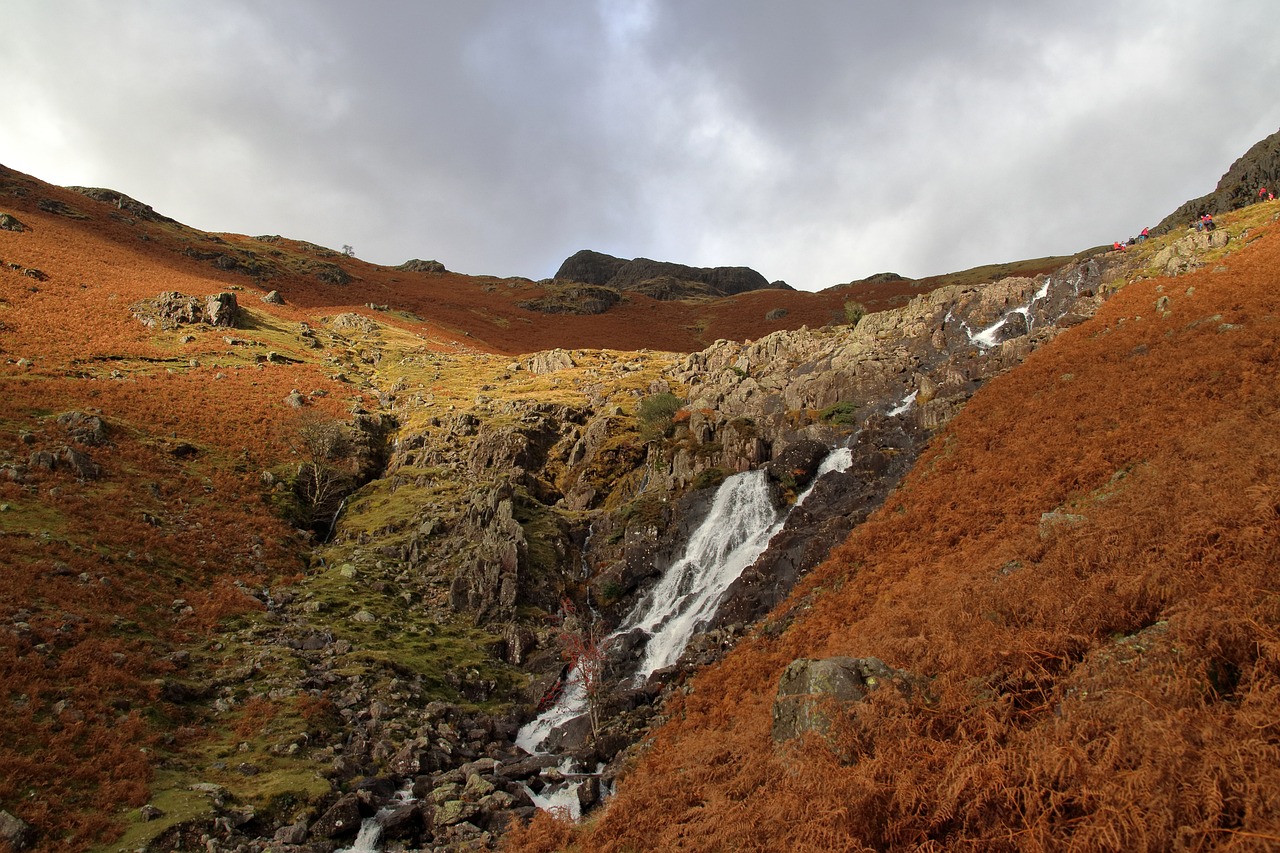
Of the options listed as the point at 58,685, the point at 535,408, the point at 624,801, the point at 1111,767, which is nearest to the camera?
the point at 1111,767

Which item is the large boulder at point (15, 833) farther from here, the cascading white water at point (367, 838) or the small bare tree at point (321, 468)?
the small bare tree at point (321, 468)

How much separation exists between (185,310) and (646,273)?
124 m

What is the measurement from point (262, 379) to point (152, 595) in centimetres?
3081

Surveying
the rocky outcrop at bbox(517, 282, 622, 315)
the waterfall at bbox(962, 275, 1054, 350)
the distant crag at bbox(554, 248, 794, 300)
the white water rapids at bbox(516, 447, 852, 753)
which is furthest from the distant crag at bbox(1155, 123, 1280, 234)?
the distant crag at bbox(554, 248, 794, 300)

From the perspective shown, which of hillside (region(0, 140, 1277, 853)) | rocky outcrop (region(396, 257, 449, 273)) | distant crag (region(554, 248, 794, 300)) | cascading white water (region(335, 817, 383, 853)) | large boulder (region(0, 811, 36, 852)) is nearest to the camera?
hillside (region(0, 140, 1277, 853))

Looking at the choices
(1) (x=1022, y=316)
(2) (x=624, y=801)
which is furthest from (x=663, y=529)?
(1) (x=1022, y=316)

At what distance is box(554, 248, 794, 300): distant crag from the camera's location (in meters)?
166

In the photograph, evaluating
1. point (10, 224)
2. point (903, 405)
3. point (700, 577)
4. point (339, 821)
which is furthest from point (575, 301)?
point (339, 821)

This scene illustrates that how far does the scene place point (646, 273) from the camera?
167125 millimetres

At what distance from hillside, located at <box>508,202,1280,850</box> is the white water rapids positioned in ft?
18.0

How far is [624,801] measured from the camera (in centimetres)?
1080

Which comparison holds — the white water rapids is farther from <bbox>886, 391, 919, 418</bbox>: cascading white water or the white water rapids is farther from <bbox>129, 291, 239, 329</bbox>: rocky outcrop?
<bbox>129, 291, 239, 329</bbox>: rocky outcrop

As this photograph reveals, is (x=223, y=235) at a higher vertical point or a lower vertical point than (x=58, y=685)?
higher

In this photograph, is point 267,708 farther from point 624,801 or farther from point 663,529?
point 663,529
